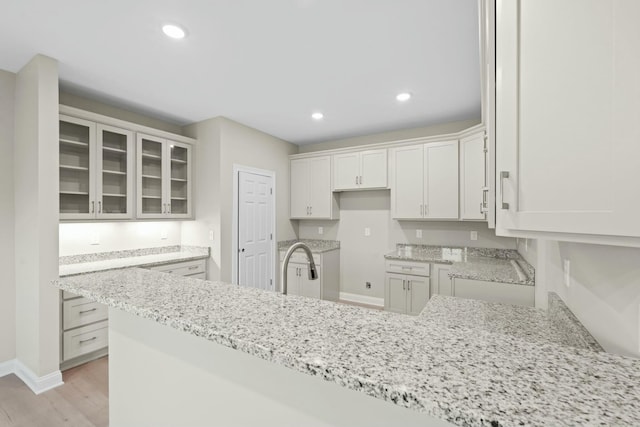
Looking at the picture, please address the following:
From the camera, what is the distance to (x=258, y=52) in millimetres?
2332

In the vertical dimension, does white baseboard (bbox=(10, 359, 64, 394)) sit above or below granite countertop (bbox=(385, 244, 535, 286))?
below

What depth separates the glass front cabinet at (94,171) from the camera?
2820mm

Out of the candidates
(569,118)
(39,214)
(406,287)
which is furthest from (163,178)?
(569,118)

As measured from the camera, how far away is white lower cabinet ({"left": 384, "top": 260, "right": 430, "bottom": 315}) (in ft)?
11.8

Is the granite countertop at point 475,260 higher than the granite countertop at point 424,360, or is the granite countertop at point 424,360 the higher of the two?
the granite countertop at point 424,360

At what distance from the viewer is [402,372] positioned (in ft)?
1.73

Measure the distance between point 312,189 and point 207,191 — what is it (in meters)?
1.72

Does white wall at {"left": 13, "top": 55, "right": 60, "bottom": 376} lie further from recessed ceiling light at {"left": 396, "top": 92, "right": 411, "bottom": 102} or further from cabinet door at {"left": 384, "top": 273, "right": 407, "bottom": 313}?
Result: cabinet door at {"left": 384, "top": 273, "right": 407, "bottom": 313}

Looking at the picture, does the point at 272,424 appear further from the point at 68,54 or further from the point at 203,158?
the point at 203,158

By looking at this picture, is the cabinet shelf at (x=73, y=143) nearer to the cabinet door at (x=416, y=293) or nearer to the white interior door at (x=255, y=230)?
the white interior door at (x=255, y=230)

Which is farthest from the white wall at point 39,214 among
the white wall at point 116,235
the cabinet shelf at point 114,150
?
the cabinet shelf at point 114,150

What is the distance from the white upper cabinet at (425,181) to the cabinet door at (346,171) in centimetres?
58

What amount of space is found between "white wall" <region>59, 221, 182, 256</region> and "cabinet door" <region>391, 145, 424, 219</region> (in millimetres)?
3168

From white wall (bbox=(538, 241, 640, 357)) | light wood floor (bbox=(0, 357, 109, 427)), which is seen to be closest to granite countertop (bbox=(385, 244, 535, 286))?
white wall (bbox=(538, 241, 640, 357))
